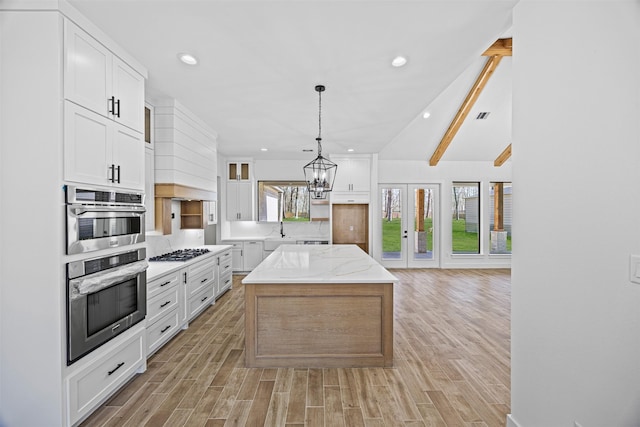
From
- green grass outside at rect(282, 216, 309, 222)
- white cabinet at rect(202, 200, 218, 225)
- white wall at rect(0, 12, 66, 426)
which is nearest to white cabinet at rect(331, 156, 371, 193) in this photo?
green grass outside at rect(282, 216, 309, 222)

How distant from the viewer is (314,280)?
102 inches

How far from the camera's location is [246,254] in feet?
21.6

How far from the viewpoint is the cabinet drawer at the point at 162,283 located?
2.79m

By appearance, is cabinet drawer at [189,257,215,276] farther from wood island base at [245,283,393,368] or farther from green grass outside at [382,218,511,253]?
green grass outside at [382,218,511,253]

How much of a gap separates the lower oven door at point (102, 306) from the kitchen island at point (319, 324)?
874 mm

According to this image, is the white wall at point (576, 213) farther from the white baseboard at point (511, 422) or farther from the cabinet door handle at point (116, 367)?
the cabinet door handle at point (116, 367)

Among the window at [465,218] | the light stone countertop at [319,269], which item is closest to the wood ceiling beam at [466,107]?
the window at [465,218]

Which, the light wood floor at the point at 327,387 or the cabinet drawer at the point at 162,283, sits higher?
the cabinet drawer at the point at 162,283

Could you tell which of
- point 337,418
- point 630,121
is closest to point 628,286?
point 630,121

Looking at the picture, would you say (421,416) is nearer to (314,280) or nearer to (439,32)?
(314,280)

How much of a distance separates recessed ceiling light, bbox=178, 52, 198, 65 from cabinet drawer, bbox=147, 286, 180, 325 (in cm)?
214

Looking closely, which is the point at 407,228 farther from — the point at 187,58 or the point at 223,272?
the point at 187,58

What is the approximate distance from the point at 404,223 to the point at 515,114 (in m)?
5.58

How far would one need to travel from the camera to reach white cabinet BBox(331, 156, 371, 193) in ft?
21.7
